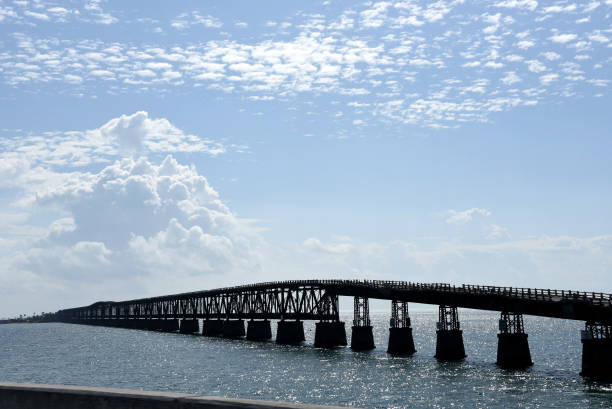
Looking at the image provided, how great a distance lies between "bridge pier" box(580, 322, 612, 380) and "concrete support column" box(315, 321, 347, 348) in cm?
5525

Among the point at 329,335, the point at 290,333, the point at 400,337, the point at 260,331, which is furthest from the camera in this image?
the point at 260,331

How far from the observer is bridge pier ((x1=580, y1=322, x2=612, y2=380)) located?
5891 cm

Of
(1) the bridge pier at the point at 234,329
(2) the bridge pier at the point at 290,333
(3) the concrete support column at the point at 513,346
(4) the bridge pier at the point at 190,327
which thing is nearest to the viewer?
(3) the concrete support column at the point at 513,346

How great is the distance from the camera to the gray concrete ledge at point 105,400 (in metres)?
11.9

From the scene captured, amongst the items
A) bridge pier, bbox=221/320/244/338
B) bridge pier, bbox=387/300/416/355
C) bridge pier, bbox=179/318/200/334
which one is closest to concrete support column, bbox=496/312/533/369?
bridge pier, bbox=387/300/416/355

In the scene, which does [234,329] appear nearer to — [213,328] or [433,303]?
[213,328]

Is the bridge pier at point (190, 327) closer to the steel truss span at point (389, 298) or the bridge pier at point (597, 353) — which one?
the steel truss span at point (389, 298)

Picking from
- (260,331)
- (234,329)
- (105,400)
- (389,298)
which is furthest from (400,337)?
(105,400)

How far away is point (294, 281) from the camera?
131 meters

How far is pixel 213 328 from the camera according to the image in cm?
17125

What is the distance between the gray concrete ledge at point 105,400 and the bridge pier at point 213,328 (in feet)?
510

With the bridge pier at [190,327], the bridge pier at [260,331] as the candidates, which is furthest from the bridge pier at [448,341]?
the bridge pier at [190,327]

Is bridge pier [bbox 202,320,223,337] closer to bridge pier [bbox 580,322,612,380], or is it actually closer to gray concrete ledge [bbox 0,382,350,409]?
bridge pier [bbox 580,322,612,380]

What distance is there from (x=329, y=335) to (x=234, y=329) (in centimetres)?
5244
